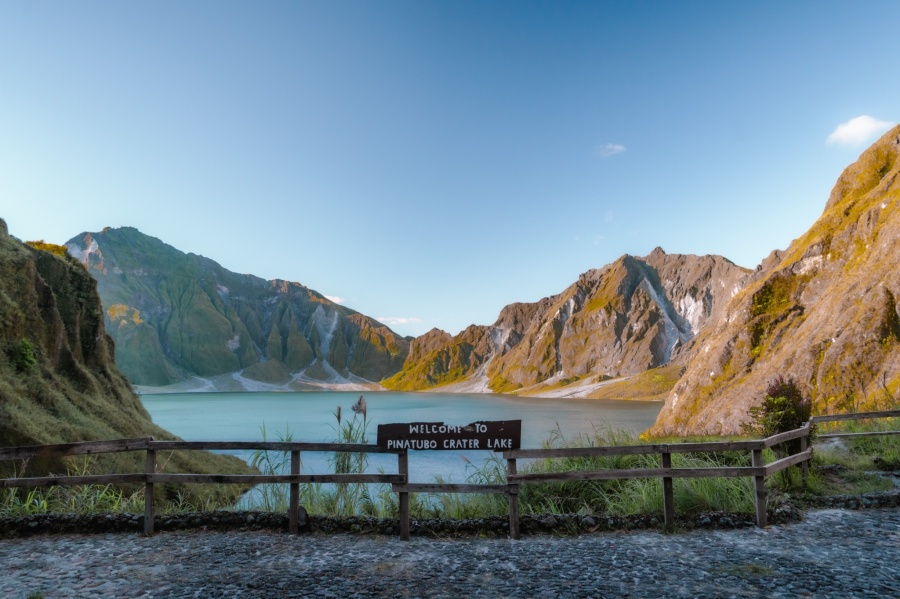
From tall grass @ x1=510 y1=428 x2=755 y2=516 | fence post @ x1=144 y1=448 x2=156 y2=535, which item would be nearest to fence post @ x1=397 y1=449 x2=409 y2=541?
tall grass @ x1=510 y1=428 x2=755 y2=516

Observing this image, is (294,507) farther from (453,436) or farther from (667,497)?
(667,497)

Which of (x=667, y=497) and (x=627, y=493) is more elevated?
(x=667, y=497)

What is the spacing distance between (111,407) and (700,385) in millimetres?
50503

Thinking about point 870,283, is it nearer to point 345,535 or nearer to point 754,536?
point 754,536

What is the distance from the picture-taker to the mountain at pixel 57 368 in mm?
20891

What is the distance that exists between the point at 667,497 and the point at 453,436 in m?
3.93

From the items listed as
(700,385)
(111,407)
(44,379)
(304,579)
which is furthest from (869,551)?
(700,385)

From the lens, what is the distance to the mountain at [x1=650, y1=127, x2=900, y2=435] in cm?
3534

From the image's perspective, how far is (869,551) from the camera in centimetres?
756

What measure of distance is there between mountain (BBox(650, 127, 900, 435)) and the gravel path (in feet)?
94.0

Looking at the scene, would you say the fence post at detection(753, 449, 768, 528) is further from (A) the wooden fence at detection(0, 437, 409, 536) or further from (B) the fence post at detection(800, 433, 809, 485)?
(A) the wooden fence at detection(0, 437, 409, 536)

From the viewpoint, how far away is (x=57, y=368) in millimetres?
27391

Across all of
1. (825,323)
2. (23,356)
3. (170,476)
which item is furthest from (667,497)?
(825,323)

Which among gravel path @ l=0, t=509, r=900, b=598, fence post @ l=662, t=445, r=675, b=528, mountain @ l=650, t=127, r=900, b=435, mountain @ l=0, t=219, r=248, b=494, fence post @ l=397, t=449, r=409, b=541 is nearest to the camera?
gravel path @ l=0, t=509, r=900, b=598
